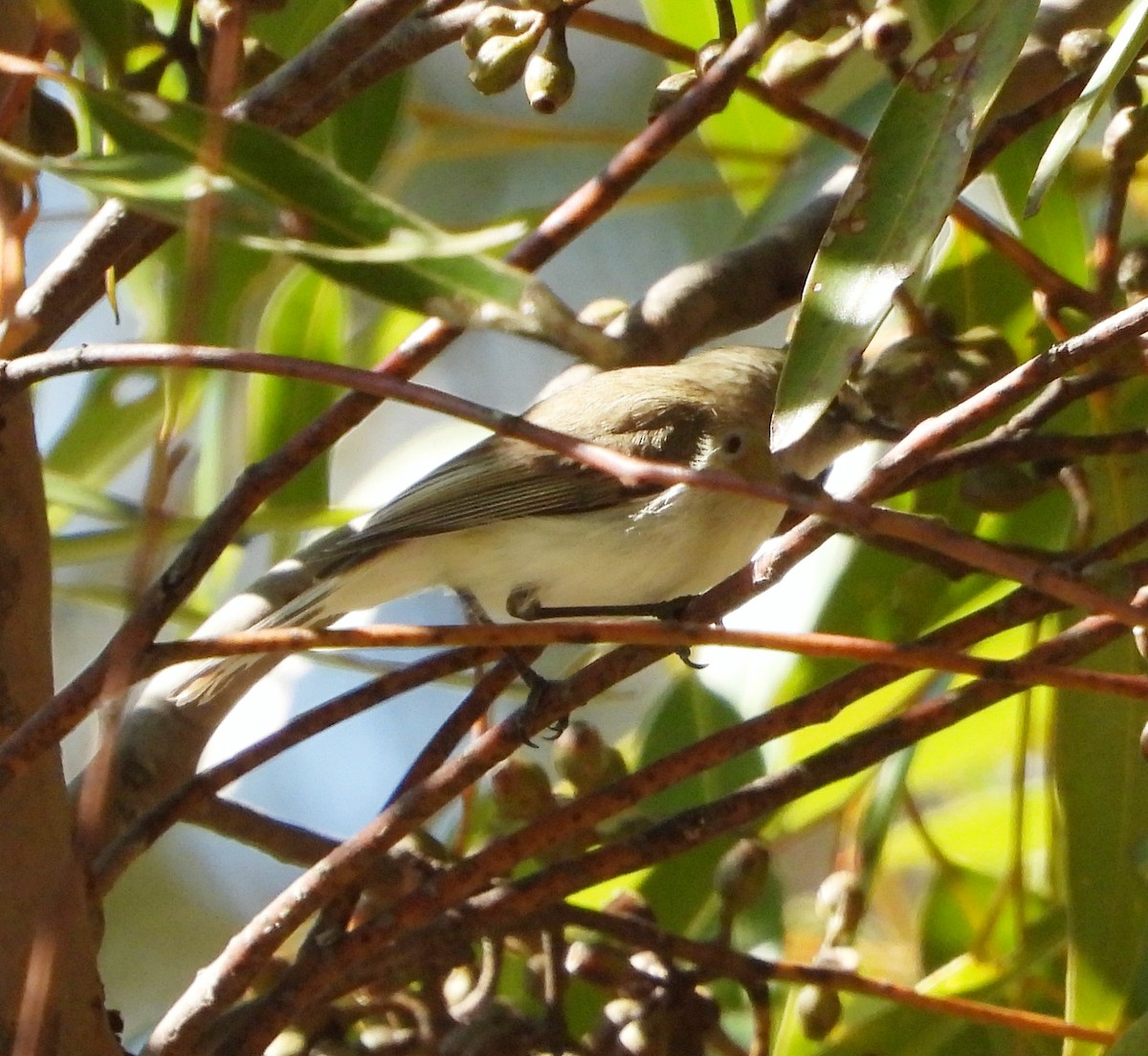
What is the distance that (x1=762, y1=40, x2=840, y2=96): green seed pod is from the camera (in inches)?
47.5

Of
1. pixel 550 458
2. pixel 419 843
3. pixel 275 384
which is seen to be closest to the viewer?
pixel 419 843

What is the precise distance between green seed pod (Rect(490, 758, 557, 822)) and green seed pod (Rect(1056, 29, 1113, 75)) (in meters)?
0.63

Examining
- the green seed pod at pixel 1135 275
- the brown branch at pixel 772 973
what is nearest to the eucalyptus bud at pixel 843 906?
the brown branch at pixel 772 973

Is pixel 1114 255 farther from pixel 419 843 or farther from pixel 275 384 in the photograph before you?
pixel 275 384

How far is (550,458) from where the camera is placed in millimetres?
1766

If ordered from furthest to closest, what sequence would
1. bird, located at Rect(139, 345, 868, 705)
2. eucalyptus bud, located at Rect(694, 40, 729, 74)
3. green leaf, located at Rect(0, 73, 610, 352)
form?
bird, located at Rect(139, 345, 868, 705), eucalyptus bud, located at Rect(694, 40, 729, 74), green leaf, located at Rect(0, 73, 610, 352)

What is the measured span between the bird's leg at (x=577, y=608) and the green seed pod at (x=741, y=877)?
560 millimetres

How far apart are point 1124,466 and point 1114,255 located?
25cm

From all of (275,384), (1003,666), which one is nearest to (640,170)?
(1003,666)

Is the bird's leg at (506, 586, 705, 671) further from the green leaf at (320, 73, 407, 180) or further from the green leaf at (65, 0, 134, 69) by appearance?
the green leaf at (65, 0, 134, 69)

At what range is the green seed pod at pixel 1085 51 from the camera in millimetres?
1058

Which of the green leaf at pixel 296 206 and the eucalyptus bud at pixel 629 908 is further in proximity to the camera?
the eucalyptus bud at pixel 629 908

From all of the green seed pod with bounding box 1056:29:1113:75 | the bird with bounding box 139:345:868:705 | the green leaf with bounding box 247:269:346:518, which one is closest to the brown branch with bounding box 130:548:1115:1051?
the green seed pod with bounding box 1056:29:1113:75

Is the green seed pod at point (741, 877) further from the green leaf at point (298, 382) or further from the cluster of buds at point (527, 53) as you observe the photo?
the green leaf at point (298, 382)
